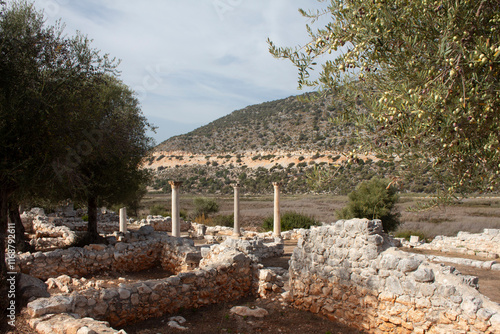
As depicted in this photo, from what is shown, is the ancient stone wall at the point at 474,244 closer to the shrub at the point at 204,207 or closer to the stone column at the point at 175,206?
the stone column at the point at 175,206

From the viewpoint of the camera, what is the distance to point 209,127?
253ft

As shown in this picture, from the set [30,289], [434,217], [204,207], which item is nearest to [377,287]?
[30,289]

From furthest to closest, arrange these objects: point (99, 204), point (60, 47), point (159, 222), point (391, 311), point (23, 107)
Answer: point (159, 222) < point (99, 204) < point (60, 47) < point (23, 107) < point (391, 311)

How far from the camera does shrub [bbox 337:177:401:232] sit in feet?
71.3

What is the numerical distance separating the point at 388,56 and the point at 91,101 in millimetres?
7668

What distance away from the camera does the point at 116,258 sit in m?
11.0

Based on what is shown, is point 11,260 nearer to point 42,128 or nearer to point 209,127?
point 42,128

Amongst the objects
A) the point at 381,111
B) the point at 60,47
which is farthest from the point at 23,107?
the point at 381,111

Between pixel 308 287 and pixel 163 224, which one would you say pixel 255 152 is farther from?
pixel 308 287

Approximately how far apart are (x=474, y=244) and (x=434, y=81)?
16554 mm

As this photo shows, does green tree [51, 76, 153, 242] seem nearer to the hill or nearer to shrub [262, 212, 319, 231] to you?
shrub [262, 212, 319, 231]

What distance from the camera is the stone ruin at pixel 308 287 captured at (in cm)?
527

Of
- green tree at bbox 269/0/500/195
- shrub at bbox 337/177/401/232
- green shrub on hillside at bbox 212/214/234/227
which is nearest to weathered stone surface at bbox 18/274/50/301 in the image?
green tree at bbox 269/0/500/195

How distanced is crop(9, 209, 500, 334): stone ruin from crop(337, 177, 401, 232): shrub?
13.6 meters
